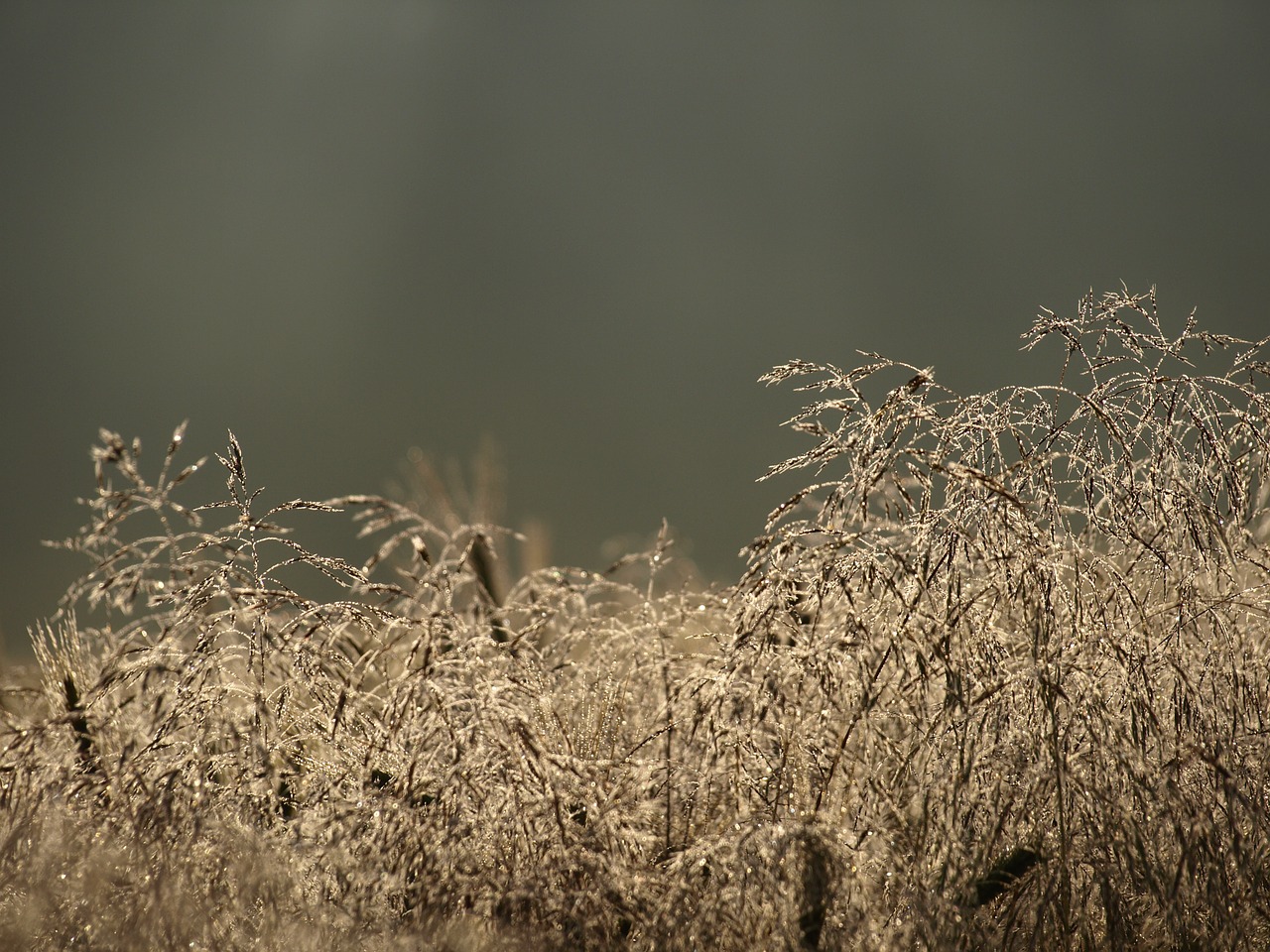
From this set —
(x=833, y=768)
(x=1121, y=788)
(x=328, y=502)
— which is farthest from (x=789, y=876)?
(x=328, y=502)

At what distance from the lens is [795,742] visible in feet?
4.45

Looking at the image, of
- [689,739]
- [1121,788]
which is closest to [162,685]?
[689,739]

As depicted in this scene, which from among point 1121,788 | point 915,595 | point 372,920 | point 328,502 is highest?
point 328,502

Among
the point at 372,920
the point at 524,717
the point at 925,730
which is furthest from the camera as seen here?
the point at 925,730

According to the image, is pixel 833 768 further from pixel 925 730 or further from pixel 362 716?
pixel 362 716

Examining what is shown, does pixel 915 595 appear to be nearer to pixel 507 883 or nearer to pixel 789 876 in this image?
pixel 789 876

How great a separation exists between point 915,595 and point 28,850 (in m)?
1.12

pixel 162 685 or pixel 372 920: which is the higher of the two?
pixel 162 685

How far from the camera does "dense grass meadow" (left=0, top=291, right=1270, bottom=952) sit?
1.19 metres

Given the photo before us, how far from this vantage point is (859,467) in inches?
53.7

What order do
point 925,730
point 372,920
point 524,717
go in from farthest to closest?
1. point 925,730
2. point 524,717
3. point 372,920

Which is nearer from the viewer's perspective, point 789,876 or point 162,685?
point 789,876

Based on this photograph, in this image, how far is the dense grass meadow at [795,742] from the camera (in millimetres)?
1191

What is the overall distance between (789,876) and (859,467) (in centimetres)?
52
